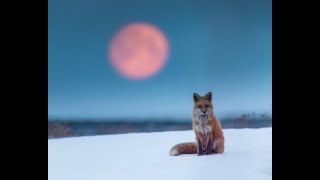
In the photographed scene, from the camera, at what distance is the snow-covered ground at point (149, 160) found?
2.33 m

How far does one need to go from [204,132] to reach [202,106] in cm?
16

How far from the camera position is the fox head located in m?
2.36

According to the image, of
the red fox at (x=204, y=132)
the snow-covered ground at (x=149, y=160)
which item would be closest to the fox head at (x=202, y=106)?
the red fox at (x=204, y=132)

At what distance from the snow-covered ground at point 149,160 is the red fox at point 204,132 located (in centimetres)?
3

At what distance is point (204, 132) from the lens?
7.93 ft

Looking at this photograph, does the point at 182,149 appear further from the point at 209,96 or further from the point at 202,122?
the point at 209,96

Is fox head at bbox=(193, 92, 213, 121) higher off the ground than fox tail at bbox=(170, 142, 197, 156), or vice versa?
fox head at bbox=(193, 92, 213, 121)

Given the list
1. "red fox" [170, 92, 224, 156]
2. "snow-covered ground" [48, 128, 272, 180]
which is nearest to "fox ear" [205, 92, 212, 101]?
"red fox" [170, 92, 224, 156]

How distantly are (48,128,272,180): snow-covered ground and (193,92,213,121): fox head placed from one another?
123mm

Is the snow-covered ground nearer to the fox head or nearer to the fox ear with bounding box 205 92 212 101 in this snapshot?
the fox head

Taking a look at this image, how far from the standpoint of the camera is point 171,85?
2.37 meters
